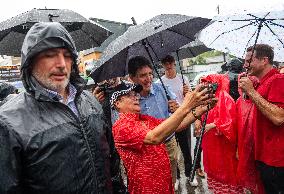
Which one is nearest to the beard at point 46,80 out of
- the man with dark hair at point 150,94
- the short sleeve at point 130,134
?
the short sleeve at point 130,134

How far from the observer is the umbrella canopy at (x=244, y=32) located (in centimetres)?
353

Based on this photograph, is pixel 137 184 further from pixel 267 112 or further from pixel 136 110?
pixel 267 112

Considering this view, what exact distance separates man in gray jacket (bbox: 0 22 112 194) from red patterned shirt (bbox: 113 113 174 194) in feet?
2.30

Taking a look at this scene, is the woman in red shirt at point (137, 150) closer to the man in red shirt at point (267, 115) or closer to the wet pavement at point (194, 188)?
the man in red shirt at point (267, 115)

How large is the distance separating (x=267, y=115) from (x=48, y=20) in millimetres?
2905

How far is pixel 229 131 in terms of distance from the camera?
4.56 metres

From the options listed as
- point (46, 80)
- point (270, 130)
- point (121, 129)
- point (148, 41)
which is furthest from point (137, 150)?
point (148, 41)

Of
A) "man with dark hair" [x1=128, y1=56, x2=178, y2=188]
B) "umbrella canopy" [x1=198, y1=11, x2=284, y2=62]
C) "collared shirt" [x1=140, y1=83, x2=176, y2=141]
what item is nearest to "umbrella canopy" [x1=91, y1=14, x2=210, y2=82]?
"man with dark hair" [x1=128, y1=56, x2=178, y2=188]

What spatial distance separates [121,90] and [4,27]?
2163mm

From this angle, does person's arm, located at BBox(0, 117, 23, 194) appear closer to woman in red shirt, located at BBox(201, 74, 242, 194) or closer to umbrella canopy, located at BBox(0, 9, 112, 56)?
umbrella canopy, located at BBox(0, 9, 112, 56)

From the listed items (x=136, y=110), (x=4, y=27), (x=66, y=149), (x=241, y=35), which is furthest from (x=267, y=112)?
(x=4, y=27)

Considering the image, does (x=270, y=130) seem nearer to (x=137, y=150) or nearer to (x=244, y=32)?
(x=244, y=32)

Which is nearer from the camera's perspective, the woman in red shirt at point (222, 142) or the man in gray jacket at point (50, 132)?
the man in gray jacket at point (50, 132)

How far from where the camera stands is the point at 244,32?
3.81m
